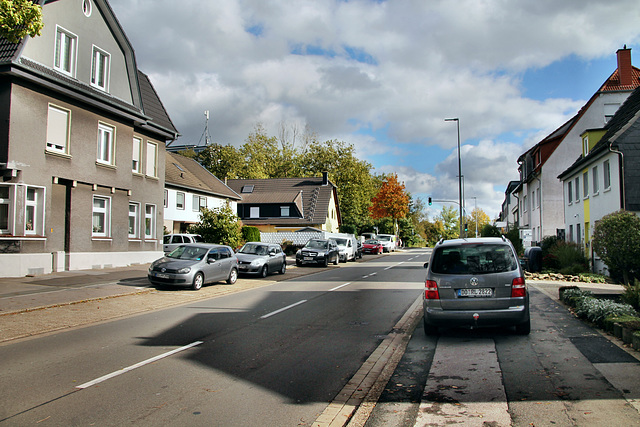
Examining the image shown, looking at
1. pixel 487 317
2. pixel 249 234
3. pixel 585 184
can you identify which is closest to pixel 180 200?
pixel 249 234

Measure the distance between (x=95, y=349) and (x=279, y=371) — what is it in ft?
10.6

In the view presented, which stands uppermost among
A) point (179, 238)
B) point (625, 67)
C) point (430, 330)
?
point (625, 67)

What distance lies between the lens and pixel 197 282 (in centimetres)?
1706

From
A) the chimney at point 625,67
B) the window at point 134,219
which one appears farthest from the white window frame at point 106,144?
the chimney at point 625,67

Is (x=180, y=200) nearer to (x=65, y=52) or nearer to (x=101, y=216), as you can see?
(x=101, y=216)

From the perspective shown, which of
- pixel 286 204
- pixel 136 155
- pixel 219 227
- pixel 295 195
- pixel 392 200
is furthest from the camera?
pixel 392 200

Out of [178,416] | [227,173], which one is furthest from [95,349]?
[227,173]

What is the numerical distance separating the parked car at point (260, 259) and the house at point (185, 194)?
12705mm

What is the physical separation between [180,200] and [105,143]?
18.2 metres

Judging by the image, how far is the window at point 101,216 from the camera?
22.1m

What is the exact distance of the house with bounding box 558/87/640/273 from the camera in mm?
21266

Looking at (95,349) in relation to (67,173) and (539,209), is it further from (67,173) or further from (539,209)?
(539,209)

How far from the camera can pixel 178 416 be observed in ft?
16.4

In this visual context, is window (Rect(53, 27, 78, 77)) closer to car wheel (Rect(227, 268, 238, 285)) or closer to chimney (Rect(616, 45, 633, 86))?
car wheel (Rect(227, 268, 238, 285))
